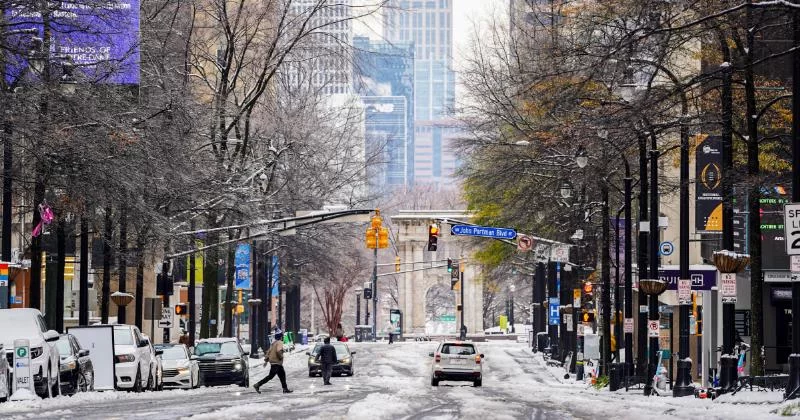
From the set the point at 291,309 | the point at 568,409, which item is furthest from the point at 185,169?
the point at 291,309

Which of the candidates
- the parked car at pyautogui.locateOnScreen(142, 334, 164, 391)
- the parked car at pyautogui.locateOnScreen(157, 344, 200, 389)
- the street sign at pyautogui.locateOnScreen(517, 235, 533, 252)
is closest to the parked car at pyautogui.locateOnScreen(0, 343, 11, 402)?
the parked car at pyautogui.locateOnScreen(142, 334, 164, 391)

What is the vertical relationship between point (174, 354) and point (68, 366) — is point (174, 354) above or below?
below

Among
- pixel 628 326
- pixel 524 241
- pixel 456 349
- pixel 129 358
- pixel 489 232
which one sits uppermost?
pixel 489 232

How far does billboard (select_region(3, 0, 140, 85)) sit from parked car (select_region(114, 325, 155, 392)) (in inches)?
255

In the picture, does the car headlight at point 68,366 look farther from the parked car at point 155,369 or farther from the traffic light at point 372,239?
the traffic light at point 372,239

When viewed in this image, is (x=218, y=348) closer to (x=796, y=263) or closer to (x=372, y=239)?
(x=372, y=239)

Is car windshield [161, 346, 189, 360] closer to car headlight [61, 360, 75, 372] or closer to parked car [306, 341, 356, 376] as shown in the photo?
car headlight [61, 360, 75, 372]

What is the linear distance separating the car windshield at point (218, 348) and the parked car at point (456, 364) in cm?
639

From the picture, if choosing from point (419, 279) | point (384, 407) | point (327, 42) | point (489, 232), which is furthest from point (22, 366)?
point (419, 279)

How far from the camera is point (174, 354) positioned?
4338 cm

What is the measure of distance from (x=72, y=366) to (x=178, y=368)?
1065 centimetres

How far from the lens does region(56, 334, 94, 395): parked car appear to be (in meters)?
31.8

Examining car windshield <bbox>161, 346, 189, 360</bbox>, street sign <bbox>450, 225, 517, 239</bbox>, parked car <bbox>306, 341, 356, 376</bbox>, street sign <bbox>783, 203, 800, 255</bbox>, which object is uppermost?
street sign <bbox>450, 225, 517, 239</bbox>

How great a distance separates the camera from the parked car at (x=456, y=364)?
45000mm
